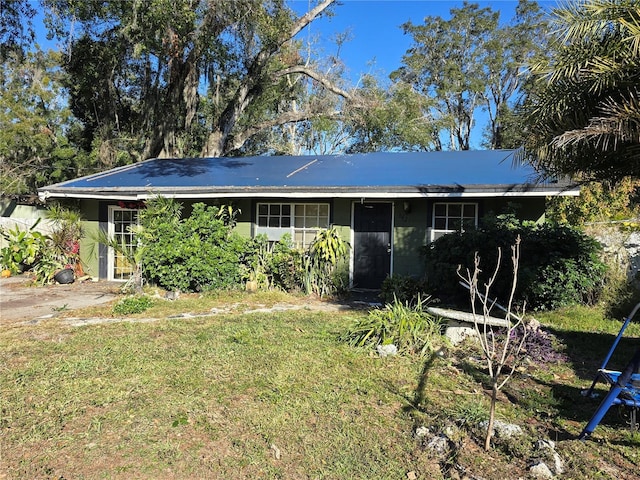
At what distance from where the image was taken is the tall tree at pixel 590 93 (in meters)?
4.57

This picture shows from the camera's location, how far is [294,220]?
10297mm

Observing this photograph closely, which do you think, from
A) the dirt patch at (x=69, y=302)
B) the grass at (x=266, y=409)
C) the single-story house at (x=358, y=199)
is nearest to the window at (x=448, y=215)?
the single-story house at (x=358, y=199)

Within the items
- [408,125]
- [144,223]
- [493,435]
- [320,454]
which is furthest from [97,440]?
[408,125]

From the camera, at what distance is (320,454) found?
10.2 feet

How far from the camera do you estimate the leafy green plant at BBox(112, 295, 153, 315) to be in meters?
7.39

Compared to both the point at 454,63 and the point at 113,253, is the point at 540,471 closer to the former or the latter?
the point at 113,253

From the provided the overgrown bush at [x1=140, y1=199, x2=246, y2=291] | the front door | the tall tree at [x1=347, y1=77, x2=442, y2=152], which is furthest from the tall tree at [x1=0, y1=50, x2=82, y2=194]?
the front door

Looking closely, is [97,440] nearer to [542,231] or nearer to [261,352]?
[261,352]

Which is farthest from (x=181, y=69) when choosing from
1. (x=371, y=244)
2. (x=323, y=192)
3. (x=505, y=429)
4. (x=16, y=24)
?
(x=505, y=429)

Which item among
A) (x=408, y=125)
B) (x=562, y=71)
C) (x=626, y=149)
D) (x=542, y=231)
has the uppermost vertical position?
(x=408, y=125)

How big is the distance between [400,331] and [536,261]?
10.6 feet

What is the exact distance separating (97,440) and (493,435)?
9.87 feet

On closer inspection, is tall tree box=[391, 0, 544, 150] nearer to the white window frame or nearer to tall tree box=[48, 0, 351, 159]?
tall tree box=[48, 0, 351, 159]

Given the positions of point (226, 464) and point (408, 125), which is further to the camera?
point (408, 125)
